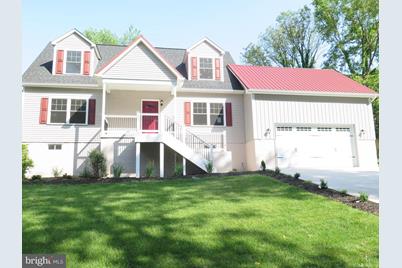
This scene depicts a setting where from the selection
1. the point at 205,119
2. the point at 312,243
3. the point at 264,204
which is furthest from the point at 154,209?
the point at 205,119

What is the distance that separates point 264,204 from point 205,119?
8667 millimetres

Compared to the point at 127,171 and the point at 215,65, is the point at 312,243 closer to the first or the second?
the point at 127,171

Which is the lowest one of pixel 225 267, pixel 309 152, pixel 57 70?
pixel 225 267

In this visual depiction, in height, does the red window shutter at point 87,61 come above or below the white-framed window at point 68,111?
above

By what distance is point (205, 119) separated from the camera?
14.6m

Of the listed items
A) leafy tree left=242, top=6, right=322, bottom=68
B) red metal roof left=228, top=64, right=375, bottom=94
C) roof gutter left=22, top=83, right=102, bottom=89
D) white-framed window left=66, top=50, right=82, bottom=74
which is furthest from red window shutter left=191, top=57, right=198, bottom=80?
leafy tree left=242, top=6, right=322, bottom=68

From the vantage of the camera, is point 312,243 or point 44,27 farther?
point 44,27

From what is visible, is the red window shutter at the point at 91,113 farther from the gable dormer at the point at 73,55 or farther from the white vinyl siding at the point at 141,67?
the white vinyl siding at the point at 141,67

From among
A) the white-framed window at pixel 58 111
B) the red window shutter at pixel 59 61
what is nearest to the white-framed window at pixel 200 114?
the white-framed window at pixel 58 111

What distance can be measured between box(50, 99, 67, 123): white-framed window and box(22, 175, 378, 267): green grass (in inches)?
269

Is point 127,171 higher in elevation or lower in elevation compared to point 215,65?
lower

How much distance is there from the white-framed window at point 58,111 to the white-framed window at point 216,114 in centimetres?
698

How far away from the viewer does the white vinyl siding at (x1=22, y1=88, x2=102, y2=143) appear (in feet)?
42.5

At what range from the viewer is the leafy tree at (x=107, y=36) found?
27.3 metres
